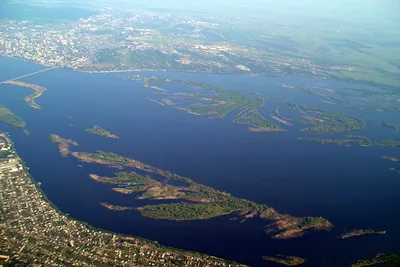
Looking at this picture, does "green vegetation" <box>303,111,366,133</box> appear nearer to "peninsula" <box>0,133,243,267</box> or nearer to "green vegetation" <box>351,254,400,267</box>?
"green vegetation" <box>351,254,400,267</box>

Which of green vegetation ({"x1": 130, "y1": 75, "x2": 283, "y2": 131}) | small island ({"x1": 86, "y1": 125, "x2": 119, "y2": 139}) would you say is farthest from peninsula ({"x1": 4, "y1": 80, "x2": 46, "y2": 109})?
green vegetation ({"x1": 130, "y1": 75, "x2": 283, "y2": 131})

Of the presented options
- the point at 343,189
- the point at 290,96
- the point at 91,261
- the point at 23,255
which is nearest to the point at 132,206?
the point at 91,261

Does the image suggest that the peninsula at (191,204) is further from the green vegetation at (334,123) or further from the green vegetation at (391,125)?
the green vegetation at (391,125)

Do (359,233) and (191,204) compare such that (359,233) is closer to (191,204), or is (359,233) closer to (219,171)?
(191,204)

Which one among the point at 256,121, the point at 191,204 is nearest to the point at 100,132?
the point at 191,204

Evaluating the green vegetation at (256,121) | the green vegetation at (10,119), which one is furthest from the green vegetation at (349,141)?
the green vegetation at (10,119)
